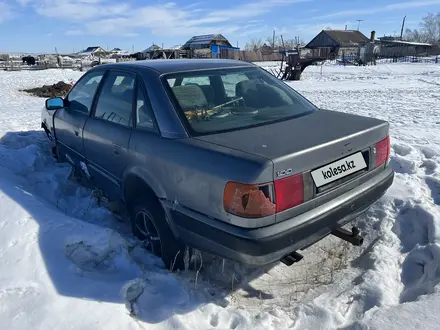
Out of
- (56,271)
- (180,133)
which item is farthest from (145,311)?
(180,133)

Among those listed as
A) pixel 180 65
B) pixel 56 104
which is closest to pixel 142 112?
pixel 180 65

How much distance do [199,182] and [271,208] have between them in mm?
484

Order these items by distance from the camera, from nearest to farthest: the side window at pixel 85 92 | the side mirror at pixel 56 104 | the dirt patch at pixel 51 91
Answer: the side window at pixel 85 92
the side mirror at pixel 56 104
the dirt patch at pixel 51 91

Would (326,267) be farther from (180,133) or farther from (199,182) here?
(180,133)

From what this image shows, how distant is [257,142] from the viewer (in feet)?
7.71

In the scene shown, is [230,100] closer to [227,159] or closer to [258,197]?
[227,159]

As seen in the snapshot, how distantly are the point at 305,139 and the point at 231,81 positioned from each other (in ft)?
3.89

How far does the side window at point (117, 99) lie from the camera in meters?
3.11

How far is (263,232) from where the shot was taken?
2.12 meters

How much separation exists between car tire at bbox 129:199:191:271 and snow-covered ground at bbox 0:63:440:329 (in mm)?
99

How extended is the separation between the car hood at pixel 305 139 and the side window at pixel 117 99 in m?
0.96

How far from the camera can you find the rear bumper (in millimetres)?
2125

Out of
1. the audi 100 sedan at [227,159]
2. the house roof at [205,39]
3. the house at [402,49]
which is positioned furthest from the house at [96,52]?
the audi 100 sedan at [227,159]

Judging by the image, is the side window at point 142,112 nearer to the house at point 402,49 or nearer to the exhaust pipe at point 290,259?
the exhaust pipe at point 290,259
